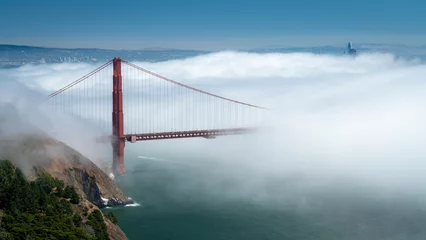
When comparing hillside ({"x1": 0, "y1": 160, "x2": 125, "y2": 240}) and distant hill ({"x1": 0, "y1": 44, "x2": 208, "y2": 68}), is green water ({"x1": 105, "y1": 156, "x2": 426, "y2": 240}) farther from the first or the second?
distant hill ({"x1": 0, "y1": 44, "x2": 208, "y2": 68})

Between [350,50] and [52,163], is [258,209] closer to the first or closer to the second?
[52,163]

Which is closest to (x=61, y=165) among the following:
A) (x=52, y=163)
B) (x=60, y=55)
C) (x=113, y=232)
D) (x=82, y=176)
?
(x=52, y=163)

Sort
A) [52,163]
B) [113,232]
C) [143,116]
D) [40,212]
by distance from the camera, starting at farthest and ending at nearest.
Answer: [143,116] → [52,163] → [113,232] → [40,212]

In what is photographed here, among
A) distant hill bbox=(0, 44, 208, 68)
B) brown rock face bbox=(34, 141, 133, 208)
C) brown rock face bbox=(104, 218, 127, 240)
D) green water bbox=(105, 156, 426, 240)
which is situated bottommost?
green water bbox=(105, 156, 426, 240)

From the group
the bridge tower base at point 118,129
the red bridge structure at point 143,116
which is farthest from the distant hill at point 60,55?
the bridge tower base at point 118,129

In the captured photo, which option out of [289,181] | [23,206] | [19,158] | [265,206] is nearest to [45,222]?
[23,206]

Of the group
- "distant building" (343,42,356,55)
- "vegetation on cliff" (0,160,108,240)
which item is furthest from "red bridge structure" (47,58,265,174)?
"distant building" (343,42,356,55)

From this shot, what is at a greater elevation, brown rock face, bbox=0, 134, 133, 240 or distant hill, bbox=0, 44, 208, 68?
distant hill, bbox=0, 44, 208, 68
